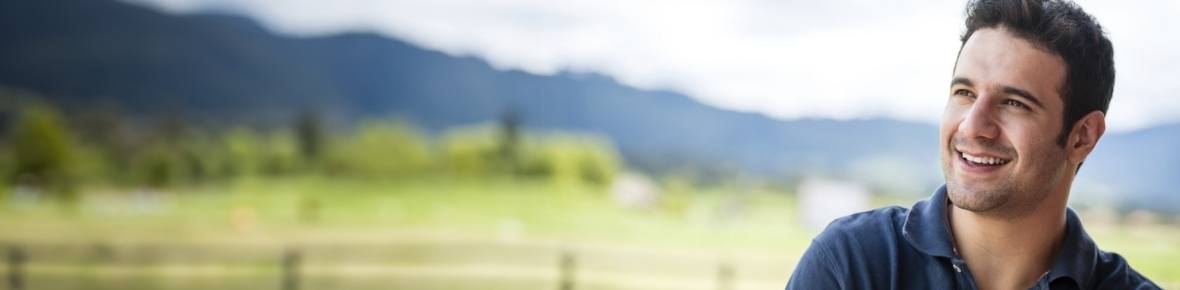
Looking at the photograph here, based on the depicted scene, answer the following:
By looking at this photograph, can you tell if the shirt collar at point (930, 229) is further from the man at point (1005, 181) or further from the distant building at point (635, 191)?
the distant building at point (635, 191)

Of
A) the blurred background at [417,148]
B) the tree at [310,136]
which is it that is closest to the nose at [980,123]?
the blurred background at [417,148]

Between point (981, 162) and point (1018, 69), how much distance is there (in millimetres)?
89

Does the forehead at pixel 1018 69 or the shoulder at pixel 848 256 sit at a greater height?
the forehead at pixel 1018 69

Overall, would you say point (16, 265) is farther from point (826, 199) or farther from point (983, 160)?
point (983, 160)

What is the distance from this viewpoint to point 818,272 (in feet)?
3.46

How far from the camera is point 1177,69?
9.82 feet

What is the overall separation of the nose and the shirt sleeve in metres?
0.17

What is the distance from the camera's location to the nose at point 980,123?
100 cm

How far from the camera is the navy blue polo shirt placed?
1.04 meters

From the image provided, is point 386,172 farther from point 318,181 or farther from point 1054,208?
point 1054,208

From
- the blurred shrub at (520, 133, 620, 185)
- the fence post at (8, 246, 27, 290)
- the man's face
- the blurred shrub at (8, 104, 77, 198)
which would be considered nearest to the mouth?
the man's face

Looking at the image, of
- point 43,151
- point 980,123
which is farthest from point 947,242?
point 43,151

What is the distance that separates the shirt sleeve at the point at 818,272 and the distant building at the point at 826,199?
Result: 2645mm

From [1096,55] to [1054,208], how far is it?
149 millimetres
